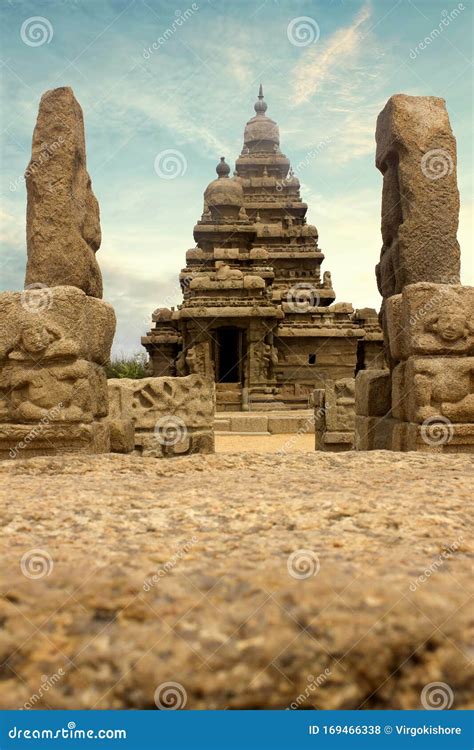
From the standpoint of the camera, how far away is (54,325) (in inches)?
133

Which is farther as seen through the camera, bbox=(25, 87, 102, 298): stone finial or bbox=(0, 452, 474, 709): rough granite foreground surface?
bbox=(25, 87, 102, 298): stone finial

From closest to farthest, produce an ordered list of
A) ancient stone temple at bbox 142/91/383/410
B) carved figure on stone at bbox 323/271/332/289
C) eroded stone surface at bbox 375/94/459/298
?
eroded stone surface at bbox 375/94/459/298, ancient stone temple at bbox 142/91/383/410, carved figure on stone at bbox 323/271/332/289

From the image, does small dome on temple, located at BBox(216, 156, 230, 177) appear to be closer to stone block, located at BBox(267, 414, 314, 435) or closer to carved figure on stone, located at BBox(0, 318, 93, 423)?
stone block, located at BBox(267, 414, 314, 435)

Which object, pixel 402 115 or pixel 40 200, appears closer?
pixel 40 200

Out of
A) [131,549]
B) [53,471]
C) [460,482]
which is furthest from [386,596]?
[53,471]

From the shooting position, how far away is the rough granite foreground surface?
0.88 m

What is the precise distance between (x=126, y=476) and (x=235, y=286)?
43.7 ft

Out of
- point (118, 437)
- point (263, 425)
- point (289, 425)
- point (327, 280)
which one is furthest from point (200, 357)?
point (118, 437)

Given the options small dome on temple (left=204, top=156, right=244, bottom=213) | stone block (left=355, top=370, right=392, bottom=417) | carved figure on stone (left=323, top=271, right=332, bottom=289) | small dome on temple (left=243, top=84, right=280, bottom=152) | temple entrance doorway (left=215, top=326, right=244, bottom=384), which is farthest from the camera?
small dome on temple (left=243, top=84, right=280, bottom=152)

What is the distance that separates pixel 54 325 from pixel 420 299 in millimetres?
2399

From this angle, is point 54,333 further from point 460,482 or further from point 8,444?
point 460,482

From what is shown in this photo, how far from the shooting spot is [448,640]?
91cm

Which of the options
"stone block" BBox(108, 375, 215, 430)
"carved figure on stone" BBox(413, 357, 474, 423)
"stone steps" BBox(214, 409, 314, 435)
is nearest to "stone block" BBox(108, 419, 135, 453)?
"stone block" BBox(108, 375, 215, 430)

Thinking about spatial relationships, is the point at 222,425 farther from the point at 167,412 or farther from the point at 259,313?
the point at 167,412
